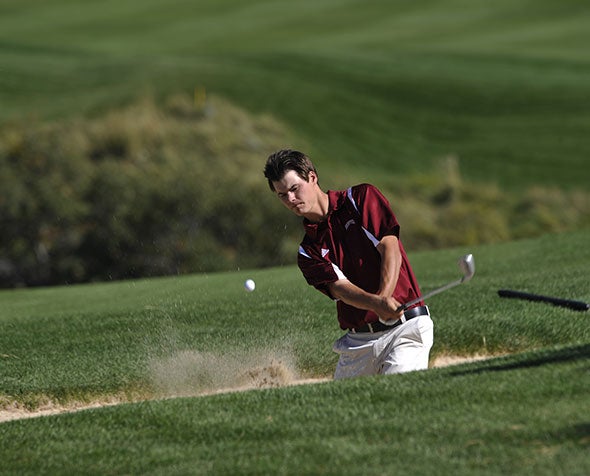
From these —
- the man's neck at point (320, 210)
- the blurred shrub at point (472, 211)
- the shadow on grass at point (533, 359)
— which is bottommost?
the blurred shrub at point (472, 211)

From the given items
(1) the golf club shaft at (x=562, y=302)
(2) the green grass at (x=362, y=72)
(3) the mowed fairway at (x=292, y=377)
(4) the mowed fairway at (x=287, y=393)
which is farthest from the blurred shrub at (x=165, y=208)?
(1) the golf club shaft at (x=562, y=302)

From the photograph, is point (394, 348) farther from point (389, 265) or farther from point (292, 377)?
point (292, 377)

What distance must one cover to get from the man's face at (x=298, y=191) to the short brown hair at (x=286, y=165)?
2 cm

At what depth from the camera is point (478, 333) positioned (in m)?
10.7

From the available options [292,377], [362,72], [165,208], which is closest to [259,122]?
[165,208]

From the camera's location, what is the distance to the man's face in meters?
7.25

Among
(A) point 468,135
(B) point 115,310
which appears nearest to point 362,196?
(B) point 115,310

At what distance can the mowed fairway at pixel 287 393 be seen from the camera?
5.94 m

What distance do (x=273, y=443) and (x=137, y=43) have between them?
4742 centimetres

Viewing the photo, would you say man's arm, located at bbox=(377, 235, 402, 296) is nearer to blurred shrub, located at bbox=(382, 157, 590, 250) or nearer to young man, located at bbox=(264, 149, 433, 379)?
young man, located at bbox=(264, 149, 433, 379)

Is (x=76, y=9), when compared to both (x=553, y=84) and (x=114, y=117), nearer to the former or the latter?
(x=114, y=117)

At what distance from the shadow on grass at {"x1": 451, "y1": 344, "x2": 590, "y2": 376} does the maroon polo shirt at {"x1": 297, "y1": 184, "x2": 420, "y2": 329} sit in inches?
27.8

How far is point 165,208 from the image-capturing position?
33.0 m

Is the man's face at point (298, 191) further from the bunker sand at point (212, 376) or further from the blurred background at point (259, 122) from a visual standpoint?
the blurred background at point (259, 122)
